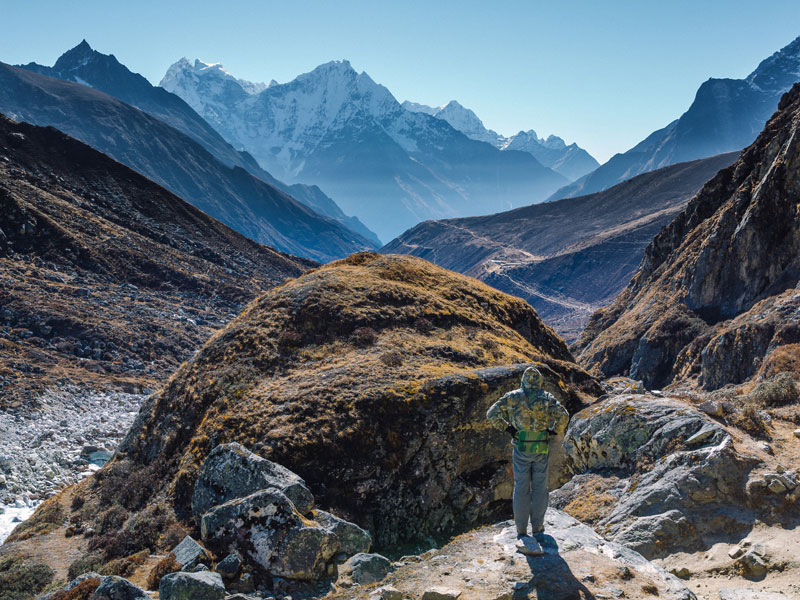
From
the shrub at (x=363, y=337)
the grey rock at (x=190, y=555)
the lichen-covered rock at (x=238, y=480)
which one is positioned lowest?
the grey rock at (x=190, y=555)

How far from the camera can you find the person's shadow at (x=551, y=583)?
24.0 feet

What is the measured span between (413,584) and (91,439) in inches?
1294

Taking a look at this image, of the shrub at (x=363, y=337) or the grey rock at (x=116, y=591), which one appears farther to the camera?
the shrub at (x=363, y=337)

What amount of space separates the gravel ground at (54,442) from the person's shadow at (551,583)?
23.6 metres

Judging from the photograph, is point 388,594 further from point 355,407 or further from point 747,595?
point 355,407

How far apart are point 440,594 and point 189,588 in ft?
12.2

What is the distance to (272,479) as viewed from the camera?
10688mm

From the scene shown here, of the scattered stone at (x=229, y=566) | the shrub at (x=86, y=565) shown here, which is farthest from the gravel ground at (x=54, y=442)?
the scattered stone at (x=229, y=566)

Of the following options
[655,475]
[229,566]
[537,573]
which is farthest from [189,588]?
[655,475]

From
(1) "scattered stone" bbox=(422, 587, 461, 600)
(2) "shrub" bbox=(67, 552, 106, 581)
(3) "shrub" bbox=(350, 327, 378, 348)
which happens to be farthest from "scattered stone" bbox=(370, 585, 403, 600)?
(3) "shrub" bbox=(350, 327, 378, 348)

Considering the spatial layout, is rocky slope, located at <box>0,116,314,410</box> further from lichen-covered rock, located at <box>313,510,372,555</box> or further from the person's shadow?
the person's shadow

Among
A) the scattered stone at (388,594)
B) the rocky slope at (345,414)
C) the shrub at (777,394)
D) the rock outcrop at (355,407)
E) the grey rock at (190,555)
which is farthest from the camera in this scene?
the shrub at (777,394)

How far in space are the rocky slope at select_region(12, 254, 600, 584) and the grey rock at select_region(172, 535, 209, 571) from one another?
2482 mm

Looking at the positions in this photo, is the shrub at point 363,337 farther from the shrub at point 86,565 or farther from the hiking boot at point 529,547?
the hiking boot at point 529,547
